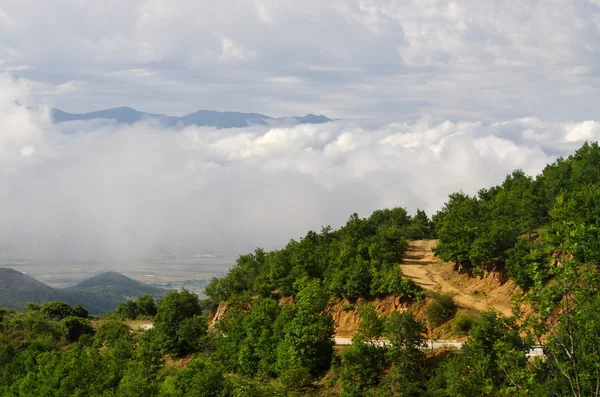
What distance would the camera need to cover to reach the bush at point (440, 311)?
45.6m

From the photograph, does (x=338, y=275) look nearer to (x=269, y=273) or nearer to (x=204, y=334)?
(x=269, y=273)

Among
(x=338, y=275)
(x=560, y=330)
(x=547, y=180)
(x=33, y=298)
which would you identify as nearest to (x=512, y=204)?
(x=547, y=180)

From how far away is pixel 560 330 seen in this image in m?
24.5

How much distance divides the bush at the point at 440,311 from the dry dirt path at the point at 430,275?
1527 mm

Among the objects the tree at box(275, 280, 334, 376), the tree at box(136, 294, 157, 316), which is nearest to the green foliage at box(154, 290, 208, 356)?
the tree at box(275, 280, 334, 376)

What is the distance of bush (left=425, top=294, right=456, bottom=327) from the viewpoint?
150 feet

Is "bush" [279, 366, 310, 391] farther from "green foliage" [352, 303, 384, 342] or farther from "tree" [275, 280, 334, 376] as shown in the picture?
"green foliage" [352, 303, 384, 342]

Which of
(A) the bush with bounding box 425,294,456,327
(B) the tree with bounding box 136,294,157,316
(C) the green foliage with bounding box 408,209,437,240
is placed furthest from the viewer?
(B) the tree with bounding box 136,294,157,316

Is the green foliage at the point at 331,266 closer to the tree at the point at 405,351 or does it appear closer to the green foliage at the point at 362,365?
the green foliage at the point at 362,365

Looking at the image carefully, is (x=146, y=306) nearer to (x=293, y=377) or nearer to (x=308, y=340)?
(x=308, y=340)

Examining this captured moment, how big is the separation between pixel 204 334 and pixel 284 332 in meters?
15.3

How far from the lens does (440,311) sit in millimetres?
45781

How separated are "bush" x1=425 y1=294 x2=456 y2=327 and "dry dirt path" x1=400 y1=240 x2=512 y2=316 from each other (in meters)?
1.53

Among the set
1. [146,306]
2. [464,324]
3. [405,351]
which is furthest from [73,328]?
[464,324]
